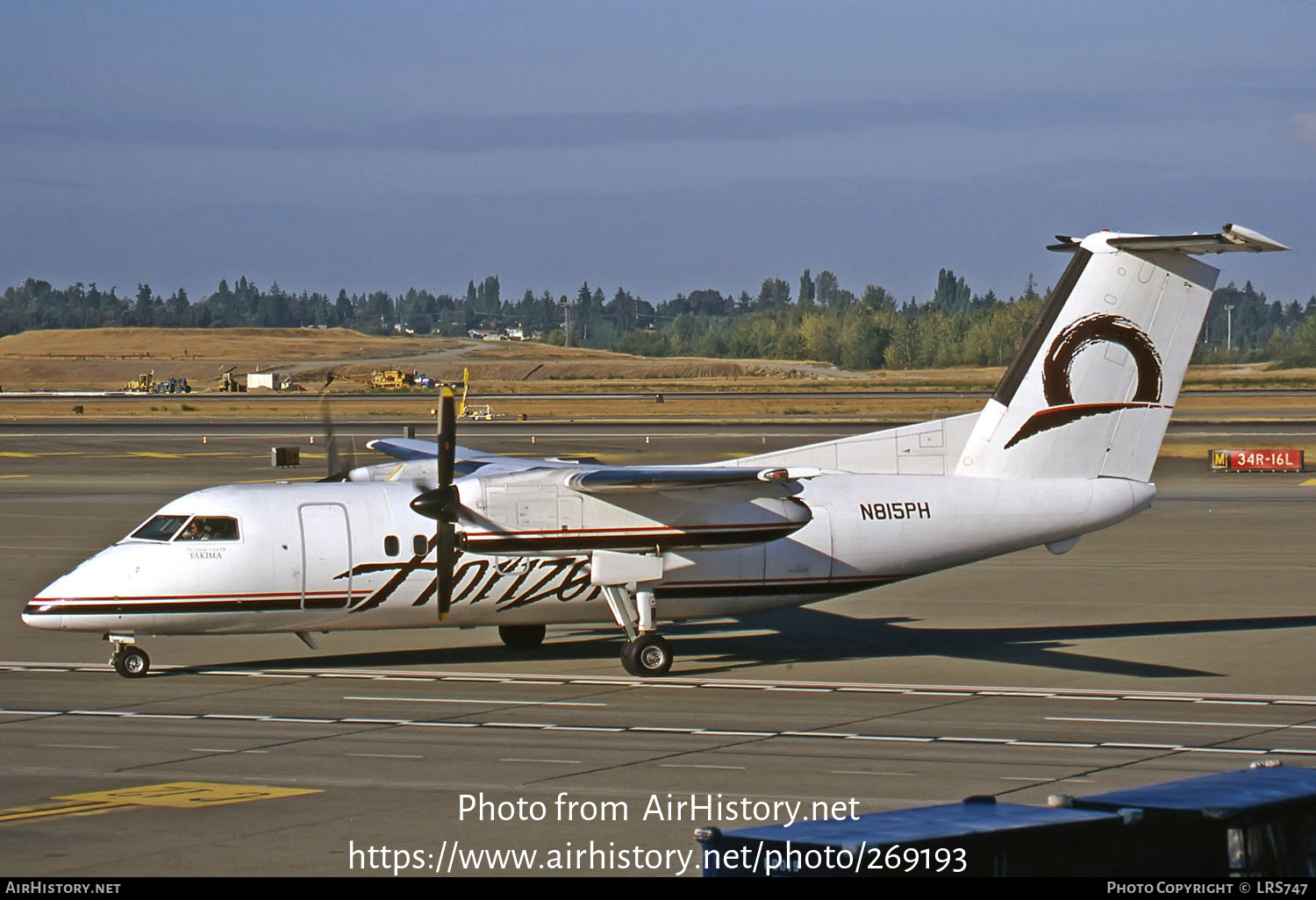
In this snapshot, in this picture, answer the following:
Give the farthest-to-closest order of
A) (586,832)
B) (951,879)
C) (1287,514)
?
1. (1287,514)
2. (586,832)
3. (951,879)

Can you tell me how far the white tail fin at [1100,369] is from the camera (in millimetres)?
24938

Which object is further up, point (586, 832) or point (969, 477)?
point (969, 477)

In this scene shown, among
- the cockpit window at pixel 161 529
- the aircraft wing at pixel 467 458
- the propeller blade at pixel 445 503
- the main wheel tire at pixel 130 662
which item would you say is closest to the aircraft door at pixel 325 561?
the propeller blade at pixel 445 503

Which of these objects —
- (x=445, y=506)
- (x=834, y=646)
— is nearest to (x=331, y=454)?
(x=445, y=506)

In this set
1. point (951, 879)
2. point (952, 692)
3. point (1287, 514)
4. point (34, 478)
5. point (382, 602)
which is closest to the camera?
point (951, 879)

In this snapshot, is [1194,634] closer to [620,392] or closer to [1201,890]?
[1201,890]

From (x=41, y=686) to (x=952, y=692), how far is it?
44.2 feet

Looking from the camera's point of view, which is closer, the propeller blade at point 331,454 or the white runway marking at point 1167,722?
the white runway marking at point 1167,722

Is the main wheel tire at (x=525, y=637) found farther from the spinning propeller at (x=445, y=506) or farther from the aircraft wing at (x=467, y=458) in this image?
the spinning propeller at (x=445, y=506)

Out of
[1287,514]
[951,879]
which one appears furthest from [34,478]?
[951,879]

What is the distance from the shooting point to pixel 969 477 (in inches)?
985

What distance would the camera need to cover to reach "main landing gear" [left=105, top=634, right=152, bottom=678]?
76.0ft

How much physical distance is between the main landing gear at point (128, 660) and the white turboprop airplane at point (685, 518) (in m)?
0.04

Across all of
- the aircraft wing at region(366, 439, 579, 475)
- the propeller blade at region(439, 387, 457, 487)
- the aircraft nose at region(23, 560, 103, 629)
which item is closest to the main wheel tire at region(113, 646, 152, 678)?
the aircraft nose at region(23, 560, 103, 629)
